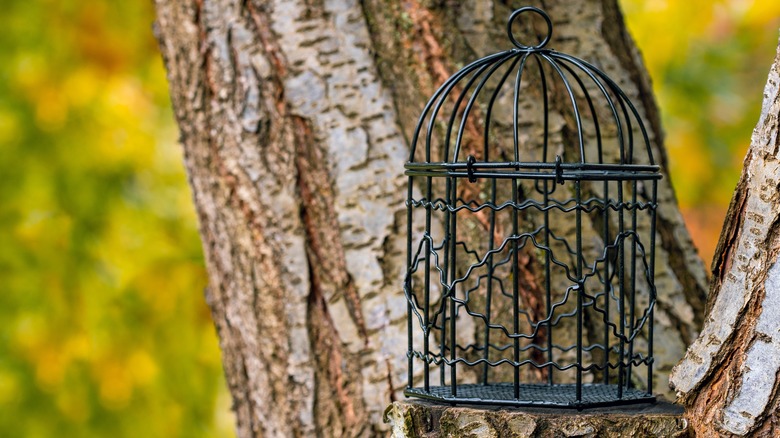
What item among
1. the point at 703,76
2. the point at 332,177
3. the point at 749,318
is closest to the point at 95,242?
the point at 332,177

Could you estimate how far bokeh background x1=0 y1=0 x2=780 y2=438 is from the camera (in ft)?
9.74

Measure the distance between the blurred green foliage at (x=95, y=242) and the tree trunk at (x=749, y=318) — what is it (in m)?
2.12

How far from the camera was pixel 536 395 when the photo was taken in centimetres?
129

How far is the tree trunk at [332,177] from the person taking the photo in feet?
5.29

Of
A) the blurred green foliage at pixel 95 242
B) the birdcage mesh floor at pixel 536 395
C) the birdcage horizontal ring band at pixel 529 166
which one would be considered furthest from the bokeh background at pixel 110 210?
the birdcage horizontal ring band at pixel 529 166

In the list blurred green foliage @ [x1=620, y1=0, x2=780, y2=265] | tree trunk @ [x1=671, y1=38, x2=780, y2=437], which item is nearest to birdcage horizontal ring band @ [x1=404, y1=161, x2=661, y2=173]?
tree trunk @ [x1=671, y1=38, x2=780, y2=437]

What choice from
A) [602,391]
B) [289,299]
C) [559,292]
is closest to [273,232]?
Answer: [289,299]

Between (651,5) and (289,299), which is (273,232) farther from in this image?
(651,5)

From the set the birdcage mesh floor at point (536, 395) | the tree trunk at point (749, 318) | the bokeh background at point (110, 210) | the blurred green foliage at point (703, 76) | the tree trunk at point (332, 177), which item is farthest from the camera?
the bokeh background at point (110, 210)

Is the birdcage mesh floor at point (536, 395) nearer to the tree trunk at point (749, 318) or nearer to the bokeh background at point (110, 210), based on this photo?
the tree trunk at point (749, 318)

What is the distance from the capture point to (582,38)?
1.72 meters

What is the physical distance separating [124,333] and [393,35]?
1905 millimetres

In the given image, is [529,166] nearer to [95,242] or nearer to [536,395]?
[536,395]

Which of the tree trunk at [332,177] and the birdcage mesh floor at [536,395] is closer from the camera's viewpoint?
the birdcage mesh floor at [536,395]
